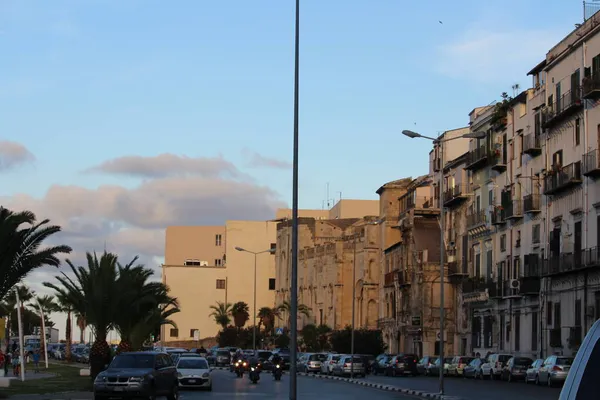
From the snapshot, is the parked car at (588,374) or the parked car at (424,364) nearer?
the parked car at (588,374)

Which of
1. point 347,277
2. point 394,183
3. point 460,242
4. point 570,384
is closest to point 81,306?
point 460,242

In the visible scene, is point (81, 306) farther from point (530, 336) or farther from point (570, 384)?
point (570, 384)

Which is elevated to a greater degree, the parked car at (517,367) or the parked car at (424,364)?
the parked car at (517,367)

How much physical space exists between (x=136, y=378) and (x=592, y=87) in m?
30.5

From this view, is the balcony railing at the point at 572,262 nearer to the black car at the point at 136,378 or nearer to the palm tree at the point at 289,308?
the black car at the point at 136,378

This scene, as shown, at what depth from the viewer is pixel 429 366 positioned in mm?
69188

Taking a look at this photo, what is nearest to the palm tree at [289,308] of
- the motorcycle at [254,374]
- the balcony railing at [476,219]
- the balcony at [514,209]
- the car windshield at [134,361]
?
the balcony railing at [476,219]

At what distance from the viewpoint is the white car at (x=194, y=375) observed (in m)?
42.8

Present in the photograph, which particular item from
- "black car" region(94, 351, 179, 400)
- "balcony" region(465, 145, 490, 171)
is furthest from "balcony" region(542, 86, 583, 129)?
"black car" region(94, 351, 179, 400)

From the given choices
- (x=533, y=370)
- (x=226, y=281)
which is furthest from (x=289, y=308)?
(x=533, y=370)

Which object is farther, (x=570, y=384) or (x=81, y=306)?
(x=81, y=306)

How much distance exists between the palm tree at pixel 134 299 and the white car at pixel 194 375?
4.87 meters

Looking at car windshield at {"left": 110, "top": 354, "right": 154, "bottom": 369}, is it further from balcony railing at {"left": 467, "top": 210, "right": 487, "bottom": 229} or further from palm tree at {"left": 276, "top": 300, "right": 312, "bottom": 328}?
palm tree at {"left": 276, "top": 300, "right": 312, "bottom": 328}

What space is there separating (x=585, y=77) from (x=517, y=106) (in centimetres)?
1349
